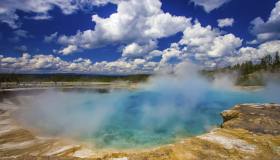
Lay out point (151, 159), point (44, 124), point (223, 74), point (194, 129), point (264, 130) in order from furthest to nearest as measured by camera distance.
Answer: point (223, 74)
point (44, 124)
point (194, 129)
point (264, 130)
point (151, 159)

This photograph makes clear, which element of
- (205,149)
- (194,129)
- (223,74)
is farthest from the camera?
(223,74)

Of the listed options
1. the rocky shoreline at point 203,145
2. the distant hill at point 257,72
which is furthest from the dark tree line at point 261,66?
the rocky shoreline at point 203,145

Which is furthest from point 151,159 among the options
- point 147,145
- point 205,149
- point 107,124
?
point 107,124

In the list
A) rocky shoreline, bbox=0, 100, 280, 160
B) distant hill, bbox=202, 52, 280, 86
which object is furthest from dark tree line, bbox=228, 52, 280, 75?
rocky shoreline, bbox=0, 100, 280, 160

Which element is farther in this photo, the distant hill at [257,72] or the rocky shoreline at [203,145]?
the distant hill at [257,72]

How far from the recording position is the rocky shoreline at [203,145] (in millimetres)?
6938

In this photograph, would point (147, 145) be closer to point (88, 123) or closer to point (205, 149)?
point (205, 149)

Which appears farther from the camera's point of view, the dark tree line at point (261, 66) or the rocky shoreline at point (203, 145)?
the dark tree line at point (261, 66)

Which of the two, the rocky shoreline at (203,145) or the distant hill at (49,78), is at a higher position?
the distant hill at (49,78)

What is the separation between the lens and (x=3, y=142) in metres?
11.1

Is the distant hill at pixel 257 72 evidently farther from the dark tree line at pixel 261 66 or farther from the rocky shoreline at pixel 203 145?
the rocky shoreline at pixel 203 145

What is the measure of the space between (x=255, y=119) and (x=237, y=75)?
61.2 meters

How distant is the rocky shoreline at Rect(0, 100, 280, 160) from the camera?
6.94 meters

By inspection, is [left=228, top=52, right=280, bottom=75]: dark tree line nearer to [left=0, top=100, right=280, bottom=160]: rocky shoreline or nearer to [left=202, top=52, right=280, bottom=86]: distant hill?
[left=202, top=52, right=280, bottom=86]: distant hill
